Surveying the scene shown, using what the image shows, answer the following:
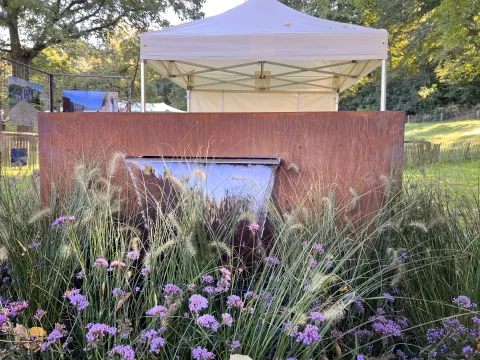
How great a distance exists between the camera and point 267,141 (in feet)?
7.45

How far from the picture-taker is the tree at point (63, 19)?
12.8 metres

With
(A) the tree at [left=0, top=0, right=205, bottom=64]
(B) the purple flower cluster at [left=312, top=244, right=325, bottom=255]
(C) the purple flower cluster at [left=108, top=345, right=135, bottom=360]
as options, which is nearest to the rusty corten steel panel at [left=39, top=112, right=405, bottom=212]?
(B) the purple flower cluster at [left=312, top=244, right=325, bottom=255]

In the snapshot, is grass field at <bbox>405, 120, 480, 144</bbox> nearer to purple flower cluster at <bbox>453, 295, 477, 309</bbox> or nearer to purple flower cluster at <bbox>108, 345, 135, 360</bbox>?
purple flower cluster at <bbox>453, 295, 477, 309</bbox>

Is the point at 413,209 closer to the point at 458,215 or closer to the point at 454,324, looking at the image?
the point at 458,215

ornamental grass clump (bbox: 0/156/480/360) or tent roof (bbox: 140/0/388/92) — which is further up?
tent roof (bbox: 140/0/388/92)

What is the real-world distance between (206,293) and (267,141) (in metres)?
1.14

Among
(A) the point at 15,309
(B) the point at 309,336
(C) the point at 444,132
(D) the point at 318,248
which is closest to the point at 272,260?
(D) the point at 318,248

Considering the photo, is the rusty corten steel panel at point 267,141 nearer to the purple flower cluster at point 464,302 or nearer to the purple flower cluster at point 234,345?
the purple flower cluster at point 464,302

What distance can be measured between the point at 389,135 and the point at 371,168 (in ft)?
0.68

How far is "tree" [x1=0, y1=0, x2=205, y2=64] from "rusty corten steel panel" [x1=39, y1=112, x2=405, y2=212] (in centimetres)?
1192

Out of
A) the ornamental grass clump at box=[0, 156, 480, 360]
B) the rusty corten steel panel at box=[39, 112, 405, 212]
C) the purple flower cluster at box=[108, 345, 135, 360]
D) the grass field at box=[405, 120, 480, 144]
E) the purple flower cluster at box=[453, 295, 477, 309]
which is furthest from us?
the grass field at box=[405, 120, 480, 144]

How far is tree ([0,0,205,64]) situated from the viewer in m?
12.8

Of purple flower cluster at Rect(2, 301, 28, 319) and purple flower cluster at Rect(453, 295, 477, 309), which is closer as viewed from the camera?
purple flower cluster at Rect(2, 301, 28, 319)

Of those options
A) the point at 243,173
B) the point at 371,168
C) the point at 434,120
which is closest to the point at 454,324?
the point at 371,168
